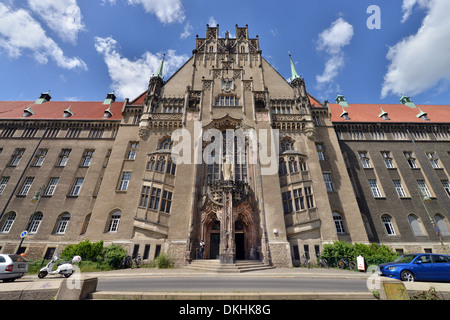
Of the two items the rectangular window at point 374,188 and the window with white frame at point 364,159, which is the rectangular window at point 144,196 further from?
the window with white frame at point 364,159

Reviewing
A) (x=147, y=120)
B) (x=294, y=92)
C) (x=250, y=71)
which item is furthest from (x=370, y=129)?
(x=147, y=120)

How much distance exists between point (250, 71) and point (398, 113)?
27.4 meters

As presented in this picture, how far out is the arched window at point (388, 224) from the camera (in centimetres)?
2333

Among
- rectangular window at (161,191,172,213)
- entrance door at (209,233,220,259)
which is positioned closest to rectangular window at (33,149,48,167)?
rectangular window at (161,191,172,213)

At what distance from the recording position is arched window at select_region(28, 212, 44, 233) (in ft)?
73.4

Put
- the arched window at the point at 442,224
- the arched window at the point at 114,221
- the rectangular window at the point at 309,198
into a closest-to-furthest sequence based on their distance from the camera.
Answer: the arched window at the point at 114,221 → the rectangular window at the point at 309,198 → the arched window at the point at 442,224

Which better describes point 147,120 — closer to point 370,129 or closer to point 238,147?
point 238,147

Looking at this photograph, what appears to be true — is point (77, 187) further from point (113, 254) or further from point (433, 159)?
point (433, 159)

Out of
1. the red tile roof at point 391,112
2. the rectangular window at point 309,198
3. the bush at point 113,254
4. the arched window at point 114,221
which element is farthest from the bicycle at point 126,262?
the red tile roof at point 391,112

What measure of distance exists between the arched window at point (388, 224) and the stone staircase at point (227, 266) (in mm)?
17023

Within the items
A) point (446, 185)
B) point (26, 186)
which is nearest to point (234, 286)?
point (26, 186)

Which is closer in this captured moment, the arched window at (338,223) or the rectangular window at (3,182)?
the arched window at (338,223)

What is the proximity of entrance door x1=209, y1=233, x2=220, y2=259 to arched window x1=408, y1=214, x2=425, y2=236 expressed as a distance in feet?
80.3

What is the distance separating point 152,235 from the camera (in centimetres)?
1953
